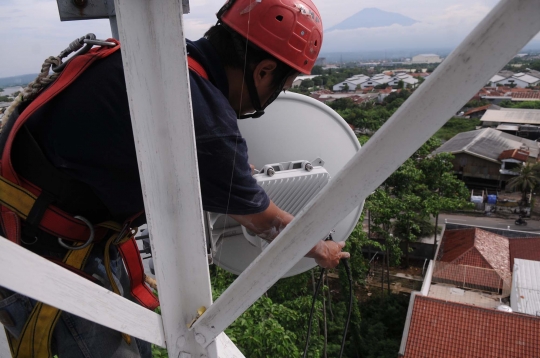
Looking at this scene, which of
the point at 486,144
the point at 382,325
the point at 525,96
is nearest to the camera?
the point at 382,325

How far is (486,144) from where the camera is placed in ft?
65.2

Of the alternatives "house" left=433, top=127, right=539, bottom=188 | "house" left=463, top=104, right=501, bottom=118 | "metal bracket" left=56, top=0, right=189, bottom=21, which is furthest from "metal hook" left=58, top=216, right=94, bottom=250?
"house" left=463, top=104, right=501, bottom=118

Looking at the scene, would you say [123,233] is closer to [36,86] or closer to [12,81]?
[36,86]

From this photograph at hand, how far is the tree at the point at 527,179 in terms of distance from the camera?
53.9ft

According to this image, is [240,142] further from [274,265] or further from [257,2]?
[257,2]

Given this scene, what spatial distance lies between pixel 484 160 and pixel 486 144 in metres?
1.67

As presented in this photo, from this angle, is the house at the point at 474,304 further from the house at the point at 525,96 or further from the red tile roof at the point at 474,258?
the house at the point at 525,96

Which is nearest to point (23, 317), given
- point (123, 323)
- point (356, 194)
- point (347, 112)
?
point (123, 323)

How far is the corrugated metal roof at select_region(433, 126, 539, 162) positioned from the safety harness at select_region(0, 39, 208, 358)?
18.5 meters

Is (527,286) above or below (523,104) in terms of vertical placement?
above

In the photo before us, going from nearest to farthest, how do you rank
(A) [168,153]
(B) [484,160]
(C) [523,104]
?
(A) [168,153] < (B) [484,160] < (C) [523,104]

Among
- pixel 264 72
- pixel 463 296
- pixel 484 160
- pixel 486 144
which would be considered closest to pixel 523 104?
pixel 486 144

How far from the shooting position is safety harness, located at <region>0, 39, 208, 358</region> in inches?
45.1

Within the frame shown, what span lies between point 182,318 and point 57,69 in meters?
0.79
